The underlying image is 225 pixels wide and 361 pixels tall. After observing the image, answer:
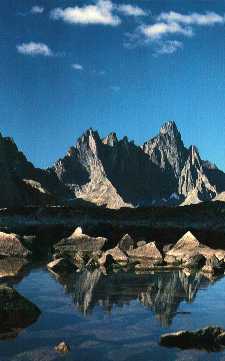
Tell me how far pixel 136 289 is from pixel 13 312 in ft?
25.9

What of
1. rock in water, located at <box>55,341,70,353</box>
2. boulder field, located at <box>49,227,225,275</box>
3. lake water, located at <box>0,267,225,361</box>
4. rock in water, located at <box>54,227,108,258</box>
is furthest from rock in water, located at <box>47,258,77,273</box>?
rock in water, located at <box>55,341,70,353</box>

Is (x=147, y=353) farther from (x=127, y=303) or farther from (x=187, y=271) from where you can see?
(x=187, y=271)

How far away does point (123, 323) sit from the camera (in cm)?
1522

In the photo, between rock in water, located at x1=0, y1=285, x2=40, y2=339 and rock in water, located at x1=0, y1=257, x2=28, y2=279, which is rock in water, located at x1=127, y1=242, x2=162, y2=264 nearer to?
rock in water, located at x1=0, y1=257, x2=28, y2=279

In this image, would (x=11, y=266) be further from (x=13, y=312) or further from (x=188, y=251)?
(x=13, y=312)

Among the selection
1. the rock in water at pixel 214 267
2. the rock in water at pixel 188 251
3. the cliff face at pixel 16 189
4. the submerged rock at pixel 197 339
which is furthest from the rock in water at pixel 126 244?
the cliff face at pixel 16 189

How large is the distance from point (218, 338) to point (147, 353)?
1745 millimetres

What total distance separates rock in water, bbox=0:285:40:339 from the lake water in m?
0.26

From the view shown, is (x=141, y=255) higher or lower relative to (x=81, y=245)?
lower

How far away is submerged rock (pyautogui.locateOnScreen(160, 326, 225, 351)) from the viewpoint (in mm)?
12484

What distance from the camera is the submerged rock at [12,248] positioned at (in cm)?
3303

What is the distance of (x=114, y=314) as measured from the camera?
16.5m

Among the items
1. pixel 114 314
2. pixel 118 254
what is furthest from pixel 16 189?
pixel 114 314

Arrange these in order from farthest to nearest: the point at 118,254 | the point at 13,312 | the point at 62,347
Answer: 1. the point at 118,254
2. the point at 13,312
3. the point at 62,347
